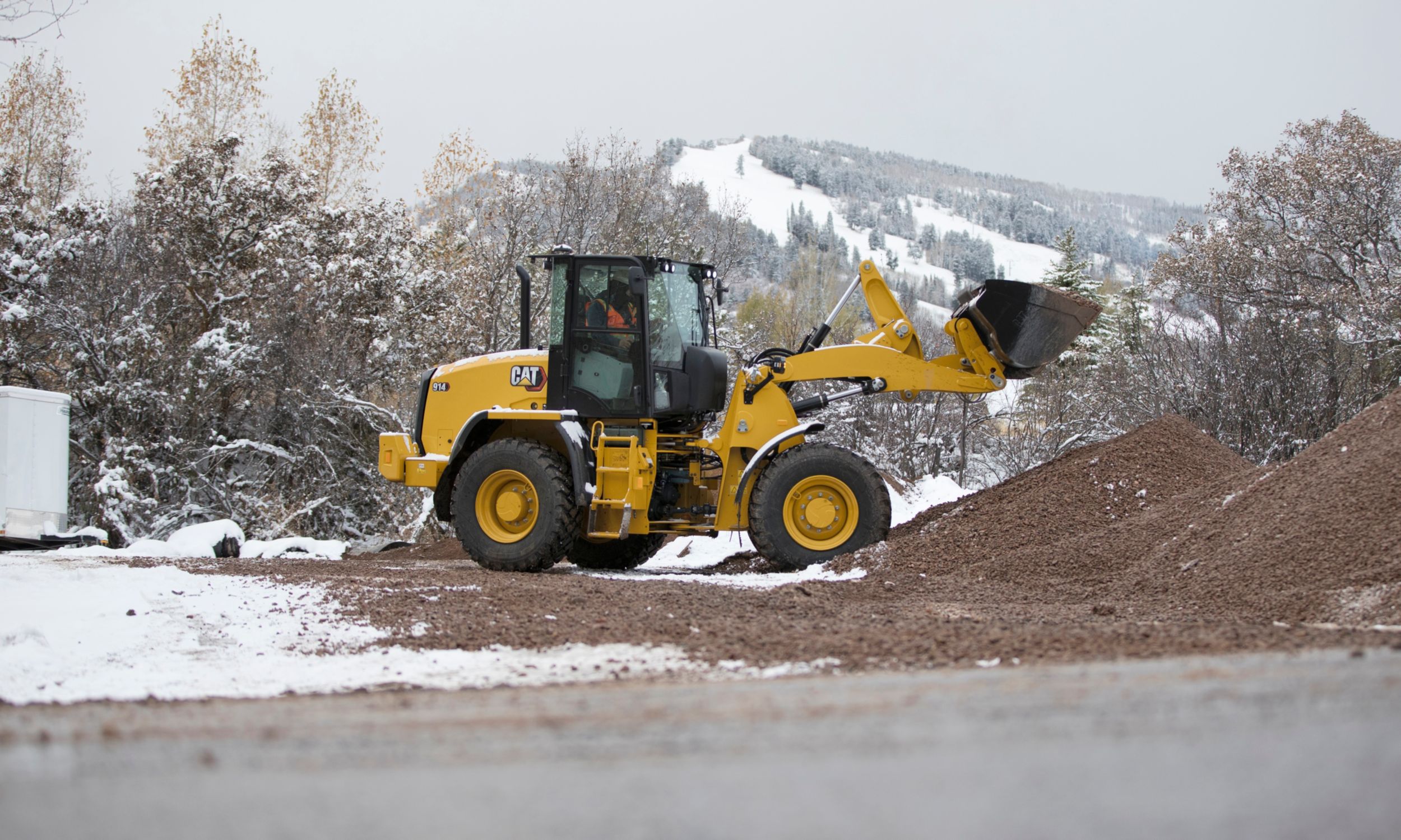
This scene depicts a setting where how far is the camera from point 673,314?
381 inches

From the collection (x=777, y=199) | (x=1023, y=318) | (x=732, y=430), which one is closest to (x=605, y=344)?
(x=732, y=430)

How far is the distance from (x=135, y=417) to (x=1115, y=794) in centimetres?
2037

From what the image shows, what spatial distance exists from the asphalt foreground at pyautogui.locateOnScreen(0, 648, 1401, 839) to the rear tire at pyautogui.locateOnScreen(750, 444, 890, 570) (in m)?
6.21

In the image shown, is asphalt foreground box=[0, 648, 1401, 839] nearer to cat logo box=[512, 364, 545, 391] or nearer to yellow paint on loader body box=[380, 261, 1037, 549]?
yellow paint on loader body box=[380, 261, 1037, 549]

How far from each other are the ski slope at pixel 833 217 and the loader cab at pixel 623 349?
89.0 metres

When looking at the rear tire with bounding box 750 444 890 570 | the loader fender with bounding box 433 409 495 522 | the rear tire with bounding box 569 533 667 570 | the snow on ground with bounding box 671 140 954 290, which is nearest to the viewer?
the rear tire with bounding box 750 444 890 570

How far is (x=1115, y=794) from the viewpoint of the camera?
2.10 metres

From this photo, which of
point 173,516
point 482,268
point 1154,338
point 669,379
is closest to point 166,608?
point 669,379

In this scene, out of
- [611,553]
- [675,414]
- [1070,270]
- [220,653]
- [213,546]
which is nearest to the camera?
[220,653]

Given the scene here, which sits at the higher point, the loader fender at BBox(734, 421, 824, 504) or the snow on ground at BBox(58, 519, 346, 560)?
the loader fender at BBox(734, 421, 824, 504)

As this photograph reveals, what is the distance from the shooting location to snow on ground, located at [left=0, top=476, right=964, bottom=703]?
13.0 feet

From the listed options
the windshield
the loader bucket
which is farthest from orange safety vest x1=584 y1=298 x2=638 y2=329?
the loader bucket

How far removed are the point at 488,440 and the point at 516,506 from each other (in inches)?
34.8

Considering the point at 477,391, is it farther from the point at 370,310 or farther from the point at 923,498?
the point at 370,310
